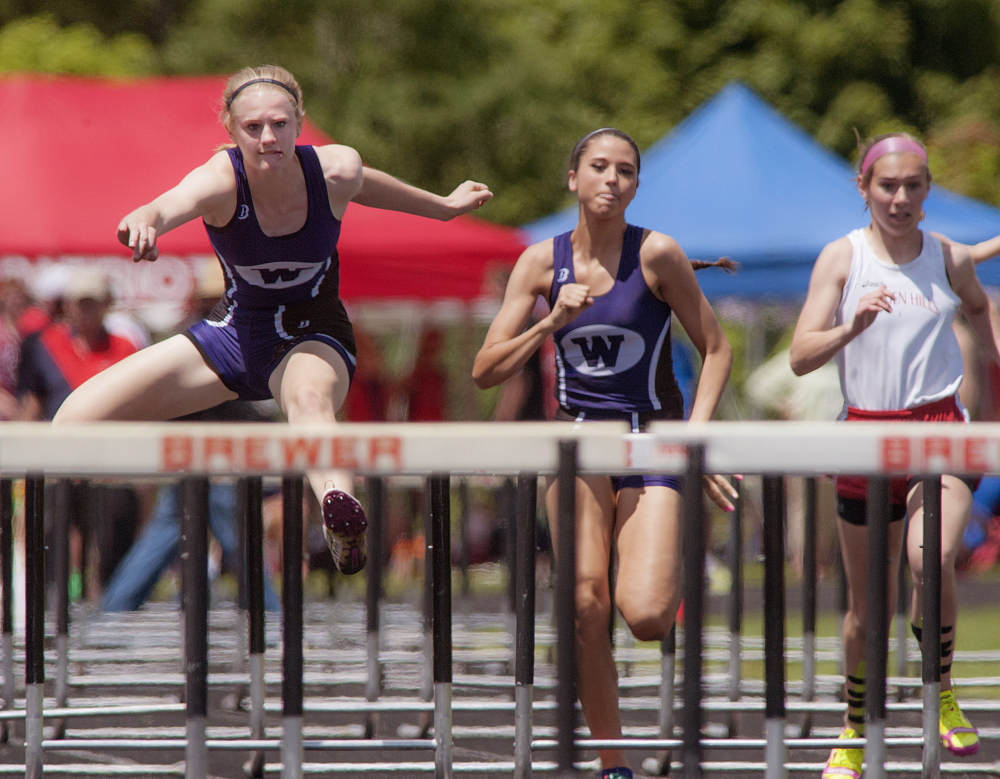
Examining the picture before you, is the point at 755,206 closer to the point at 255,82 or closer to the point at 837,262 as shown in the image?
the point at 837,262

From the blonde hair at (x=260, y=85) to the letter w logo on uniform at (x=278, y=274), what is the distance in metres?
0.45

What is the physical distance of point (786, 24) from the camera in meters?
26.3

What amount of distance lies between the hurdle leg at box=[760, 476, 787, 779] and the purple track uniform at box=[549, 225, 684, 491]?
125 cm

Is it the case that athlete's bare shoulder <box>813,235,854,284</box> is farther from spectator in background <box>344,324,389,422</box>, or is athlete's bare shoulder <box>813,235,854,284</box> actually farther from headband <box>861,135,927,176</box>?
spectator in background <box>344,324,389,422</box>

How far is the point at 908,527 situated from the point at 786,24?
76.8ft

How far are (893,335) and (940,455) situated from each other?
2052 mm

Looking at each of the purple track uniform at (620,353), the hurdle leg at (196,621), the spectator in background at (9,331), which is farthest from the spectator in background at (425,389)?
the hurdle leg at (196,621)

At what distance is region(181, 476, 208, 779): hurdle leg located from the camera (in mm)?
2881

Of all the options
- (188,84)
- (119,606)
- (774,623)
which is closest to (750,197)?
(188,84)

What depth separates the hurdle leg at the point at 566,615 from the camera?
262 centimetres

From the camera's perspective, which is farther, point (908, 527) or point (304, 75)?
point (304, 75)

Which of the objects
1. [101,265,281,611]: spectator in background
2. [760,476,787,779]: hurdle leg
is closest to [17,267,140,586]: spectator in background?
[101,265,281,611]: spectator in background

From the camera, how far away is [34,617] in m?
3.83

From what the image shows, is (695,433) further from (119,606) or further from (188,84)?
(188,84)
